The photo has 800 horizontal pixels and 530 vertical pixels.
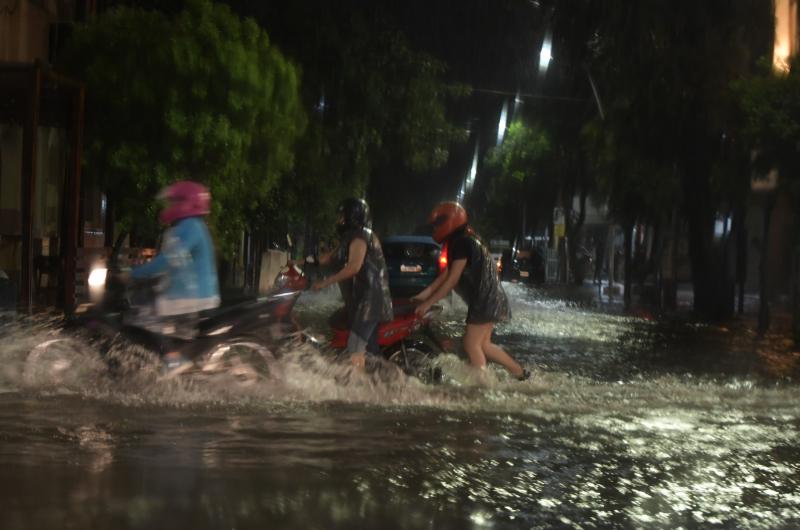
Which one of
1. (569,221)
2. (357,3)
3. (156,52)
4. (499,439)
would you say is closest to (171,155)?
(156,52)

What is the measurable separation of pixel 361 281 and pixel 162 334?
5.67 ft

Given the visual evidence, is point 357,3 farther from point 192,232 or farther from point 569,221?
point 569,221

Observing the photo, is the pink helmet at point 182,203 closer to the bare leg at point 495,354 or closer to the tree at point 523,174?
the bare leg at point 495,354

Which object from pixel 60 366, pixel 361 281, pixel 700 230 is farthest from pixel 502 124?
pixel 60 366

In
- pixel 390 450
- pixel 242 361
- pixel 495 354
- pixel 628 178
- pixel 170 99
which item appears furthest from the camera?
pixel 628 178

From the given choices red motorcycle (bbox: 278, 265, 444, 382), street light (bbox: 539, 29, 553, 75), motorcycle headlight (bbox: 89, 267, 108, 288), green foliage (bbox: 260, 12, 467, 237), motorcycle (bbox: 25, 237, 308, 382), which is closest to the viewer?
motorcycle (bbox: 25, 237, 308, 382)

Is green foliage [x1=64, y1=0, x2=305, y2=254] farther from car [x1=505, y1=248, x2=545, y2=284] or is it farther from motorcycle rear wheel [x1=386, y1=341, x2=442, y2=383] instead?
car [x1=505, y1=248, x2=545, y2=284]

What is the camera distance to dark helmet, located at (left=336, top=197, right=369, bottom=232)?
957cm

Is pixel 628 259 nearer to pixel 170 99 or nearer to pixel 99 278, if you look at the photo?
pixel 170 99

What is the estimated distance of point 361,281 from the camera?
969 centimetres

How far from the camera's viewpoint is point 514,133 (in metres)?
57.3

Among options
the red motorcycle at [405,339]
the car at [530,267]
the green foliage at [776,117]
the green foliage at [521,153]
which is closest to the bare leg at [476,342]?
the red motorcycle at [405,339]

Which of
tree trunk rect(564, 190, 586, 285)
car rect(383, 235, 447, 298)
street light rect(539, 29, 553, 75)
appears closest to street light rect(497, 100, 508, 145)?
tree trunk rect(564, 190, 586, 285)

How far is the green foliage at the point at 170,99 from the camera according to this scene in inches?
774
